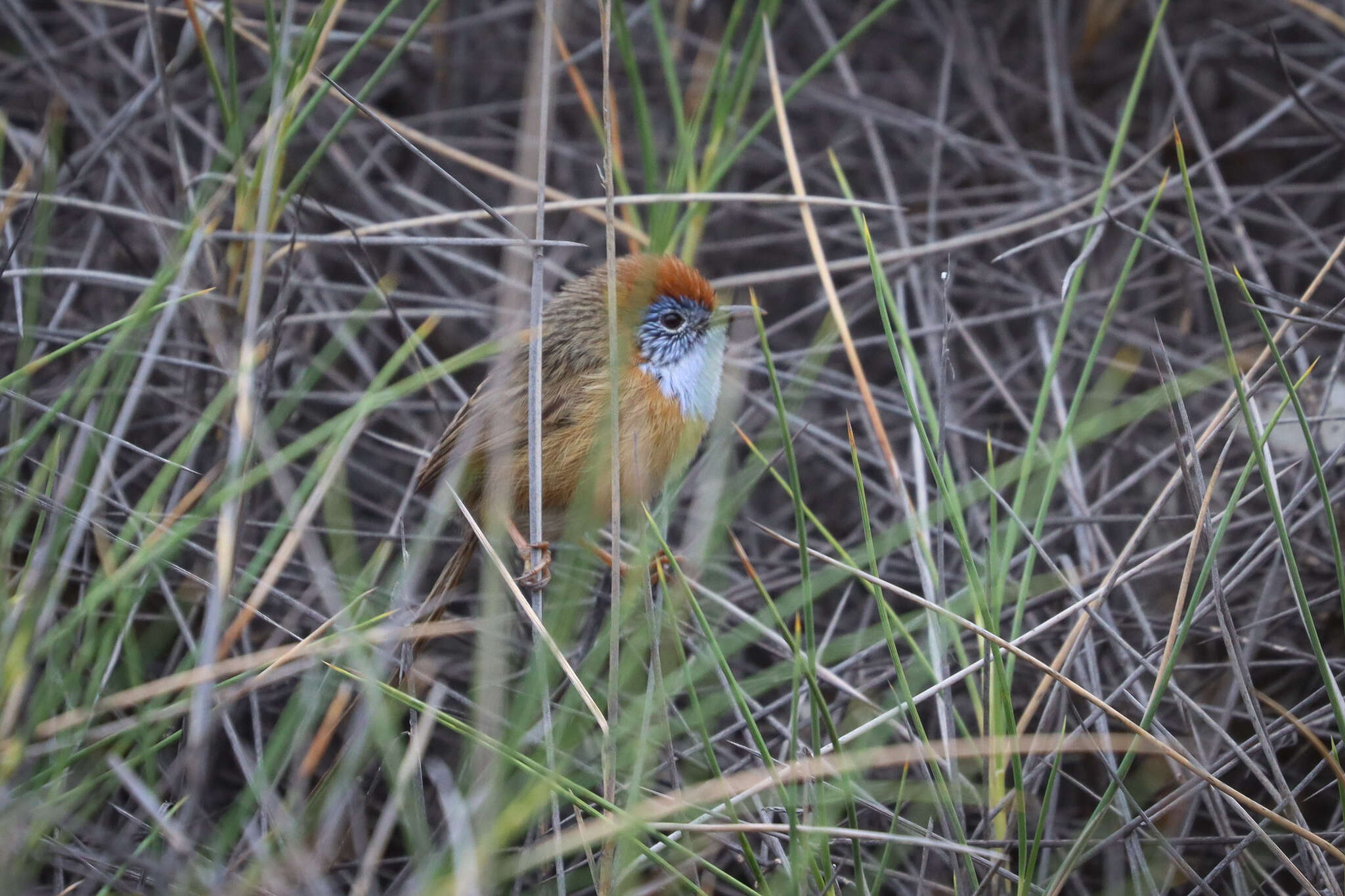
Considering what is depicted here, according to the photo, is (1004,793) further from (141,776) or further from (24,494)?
(24,494)

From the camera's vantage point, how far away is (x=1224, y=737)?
2441 mm

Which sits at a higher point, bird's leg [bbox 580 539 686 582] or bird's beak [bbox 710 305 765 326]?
bird's beak [bbox 710 305 765 326]

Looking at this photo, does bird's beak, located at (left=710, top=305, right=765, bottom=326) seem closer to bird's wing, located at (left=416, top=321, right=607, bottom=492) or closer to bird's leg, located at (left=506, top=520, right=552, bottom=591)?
bird's wing, located at (left=416, top=321, right=607, bottom=492)

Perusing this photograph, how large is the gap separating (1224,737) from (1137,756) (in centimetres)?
76

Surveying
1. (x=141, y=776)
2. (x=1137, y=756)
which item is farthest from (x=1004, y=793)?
(x=141, y=776)

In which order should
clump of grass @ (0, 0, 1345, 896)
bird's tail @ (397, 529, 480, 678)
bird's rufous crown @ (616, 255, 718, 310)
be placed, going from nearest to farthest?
clump of grass @ (0, 0, 1345, 896) → bird's tail @ (397, 529, 480, 678) → bird's rufous crown @ (616, 255, 718, 310)

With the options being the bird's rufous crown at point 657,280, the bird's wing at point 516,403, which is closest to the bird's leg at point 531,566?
the bird's wing at point 516,403

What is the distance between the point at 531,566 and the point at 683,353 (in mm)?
866

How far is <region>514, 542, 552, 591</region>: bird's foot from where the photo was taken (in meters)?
3.09

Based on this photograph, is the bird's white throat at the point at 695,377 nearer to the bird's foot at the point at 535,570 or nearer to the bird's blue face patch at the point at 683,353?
the bird's blue face patch at the point at 683,353

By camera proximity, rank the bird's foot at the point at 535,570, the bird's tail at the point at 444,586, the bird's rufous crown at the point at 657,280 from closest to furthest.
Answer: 1. the bird's foot at the point at 535,570
2. the bird's tail at the point at 444,586
3. the bird's rufous crown at the point at 657,280

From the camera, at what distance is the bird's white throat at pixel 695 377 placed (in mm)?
3324

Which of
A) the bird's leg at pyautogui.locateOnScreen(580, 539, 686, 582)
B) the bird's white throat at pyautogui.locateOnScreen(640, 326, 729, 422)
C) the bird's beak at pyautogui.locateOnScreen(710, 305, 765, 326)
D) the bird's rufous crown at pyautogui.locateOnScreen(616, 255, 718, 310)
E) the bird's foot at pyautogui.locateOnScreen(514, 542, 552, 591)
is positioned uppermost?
the bird's rufous crown at pyautogui.locateOnScreen(616, 255, 718, 310)

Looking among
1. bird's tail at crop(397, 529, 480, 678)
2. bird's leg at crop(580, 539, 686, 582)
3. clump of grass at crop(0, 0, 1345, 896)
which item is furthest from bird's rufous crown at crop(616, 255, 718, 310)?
bird's tail at crop(397, 529, 480, 678)
